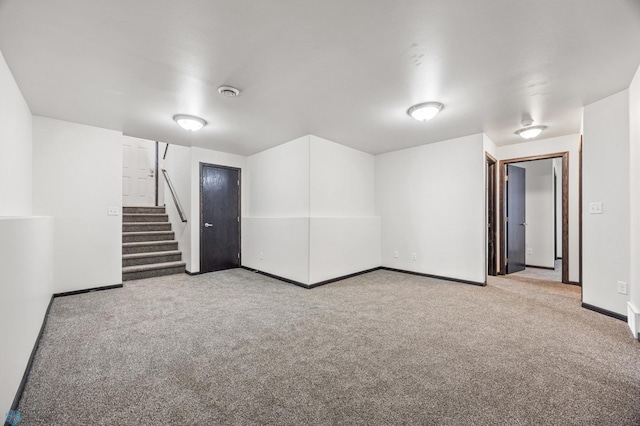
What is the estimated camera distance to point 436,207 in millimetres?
4727

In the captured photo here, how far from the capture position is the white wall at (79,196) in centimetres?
354

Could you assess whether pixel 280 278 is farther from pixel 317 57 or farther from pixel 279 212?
pixel 317 57

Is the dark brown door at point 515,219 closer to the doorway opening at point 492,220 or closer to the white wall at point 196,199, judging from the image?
the doorway opening at point 492,220

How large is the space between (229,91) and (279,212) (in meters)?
2.46

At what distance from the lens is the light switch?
3.07 m

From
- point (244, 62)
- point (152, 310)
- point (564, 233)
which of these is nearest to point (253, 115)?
point (244, 62)

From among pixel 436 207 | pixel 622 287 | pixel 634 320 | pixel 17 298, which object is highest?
pixel 436 207

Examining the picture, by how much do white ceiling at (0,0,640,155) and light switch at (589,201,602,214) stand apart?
3.70 feet

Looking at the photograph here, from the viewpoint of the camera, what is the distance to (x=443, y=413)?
1.50m

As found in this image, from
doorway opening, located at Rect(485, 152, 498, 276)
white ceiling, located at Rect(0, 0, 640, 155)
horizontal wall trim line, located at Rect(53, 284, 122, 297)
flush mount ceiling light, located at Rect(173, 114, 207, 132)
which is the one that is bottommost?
horizontal wall trim line, located at Rect(53, 284, 122, 297)

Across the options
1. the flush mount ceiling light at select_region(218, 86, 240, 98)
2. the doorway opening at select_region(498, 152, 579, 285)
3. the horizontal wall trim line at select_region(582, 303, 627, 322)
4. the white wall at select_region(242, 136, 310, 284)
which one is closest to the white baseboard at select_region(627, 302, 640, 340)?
the horizontal wall trim line at select_region(582, 303, 627, 322)

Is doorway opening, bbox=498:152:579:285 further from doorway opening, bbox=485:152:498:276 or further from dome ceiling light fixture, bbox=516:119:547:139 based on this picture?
dome ceiling light fixture, bbox=516:119:547:139

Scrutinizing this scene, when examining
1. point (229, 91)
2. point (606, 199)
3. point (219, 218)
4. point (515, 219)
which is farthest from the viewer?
point (515, 219)

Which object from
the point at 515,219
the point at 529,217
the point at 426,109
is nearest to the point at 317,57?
the point at 426,109
